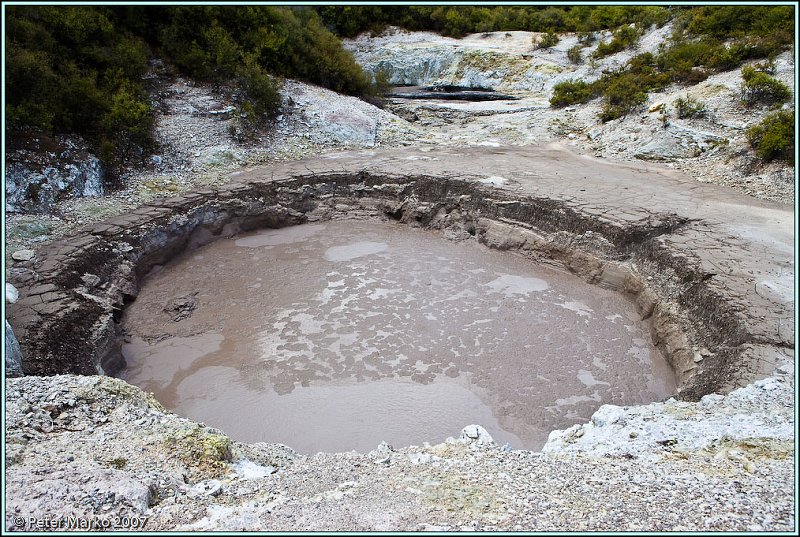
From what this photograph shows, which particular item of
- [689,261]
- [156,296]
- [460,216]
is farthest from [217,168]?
[689,261]

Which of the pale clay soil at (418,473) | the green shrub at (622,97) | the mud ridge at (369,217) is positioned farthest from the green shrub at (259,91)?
the pale clay soil at (418,473)

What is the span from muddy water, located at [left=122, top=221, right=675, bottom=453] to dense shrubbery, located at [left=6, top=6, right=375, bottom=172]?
384cm

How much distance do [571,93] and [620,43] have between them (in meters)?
3.49

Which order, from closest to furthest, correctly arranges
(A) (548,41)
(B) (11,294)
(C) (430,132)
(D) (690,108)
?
1. (B) (11,294)
2. (D) (690,108)
3. (C) (430,132)
4. (A) (548,41)

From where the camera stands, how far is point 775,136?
10.1 m

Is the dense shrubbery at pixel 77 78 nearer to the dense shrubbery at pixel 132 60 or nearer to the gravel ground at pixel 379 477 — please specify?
the dense shrubbery at pixel 132 60

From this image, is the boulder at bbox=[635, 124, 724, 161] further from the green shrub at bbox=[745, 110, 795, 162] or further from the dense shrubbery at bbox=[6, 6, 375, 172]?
the dense shrubbery at bbox=[6, 6, 375, 172]

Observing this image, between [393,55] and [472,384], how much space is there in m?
18.8

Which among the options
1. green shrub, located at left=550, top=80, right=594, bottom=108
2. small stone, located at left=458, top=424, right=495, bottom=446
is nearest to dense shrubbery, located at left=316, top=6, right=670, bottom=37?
green shrub, located at left=550, top=80, right=594, bottom=108

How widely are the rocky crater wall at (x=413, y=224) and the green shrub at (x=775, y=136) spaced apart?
3371 mm

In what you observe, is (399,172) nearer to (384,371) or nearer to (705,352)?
(384,371)

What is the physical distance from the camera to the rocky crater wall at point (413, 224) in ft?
21.1

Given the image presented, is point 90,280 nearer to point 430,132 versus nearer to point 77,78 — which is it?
point 77,78

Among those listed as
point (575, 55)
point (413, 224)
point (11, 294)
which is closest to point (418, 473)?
point (11, 294)
